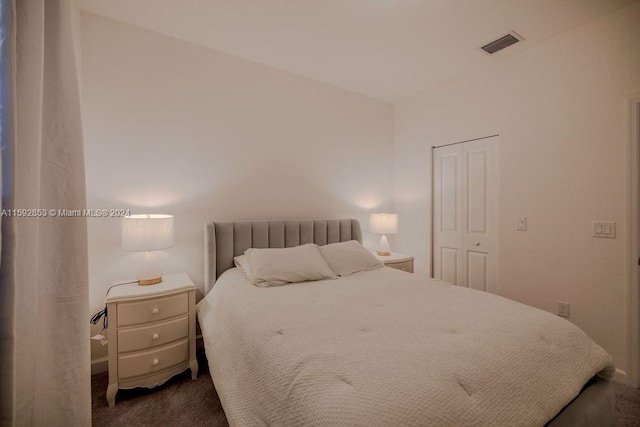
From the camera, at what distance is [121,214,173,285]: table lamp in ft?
6.13

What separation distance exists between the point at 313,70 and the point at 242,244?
192 centimetres

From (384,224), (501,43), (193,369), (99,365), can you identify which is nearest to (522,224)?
(384,224)

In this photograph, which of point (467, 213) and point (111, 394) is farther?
point (467, 213)

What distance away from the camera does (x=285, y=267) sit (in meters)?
2.13

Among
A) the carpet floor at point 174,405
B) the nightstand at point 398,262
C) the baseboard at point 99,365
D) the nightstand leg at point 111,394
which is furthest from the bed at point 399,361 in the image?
the nightstand at point 398,262

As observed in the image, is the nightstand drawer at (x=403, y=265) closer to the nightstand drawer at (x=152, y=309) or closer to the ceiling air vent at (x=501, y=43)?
the nightstand drawer at (x=152, y=309)

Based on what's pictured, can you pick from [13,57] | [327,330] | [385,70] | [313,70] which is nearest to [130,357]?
[327,330]

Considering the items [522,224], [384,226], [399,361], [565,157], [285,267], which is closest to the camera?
[399,361]

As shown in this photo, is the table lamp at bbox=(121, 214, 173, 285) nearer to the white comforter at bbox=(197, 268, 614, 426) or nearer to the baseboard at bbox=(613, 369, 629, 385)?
the white comforter at bbox=(197, 268, 614, 426)

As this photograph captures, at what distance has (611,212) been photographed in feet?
6.77

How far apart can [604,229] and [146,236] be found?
131 inches

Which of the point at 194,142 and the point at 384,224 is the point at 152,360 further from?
the point at 384,224

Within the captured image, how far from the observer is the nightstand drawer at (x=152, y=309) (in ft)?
5.82

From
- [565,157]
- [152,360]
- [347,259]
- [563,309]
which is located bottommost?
[152,360]
